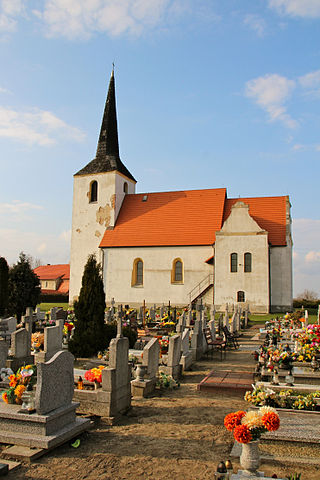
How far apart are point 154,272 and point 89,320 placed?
71.3ft

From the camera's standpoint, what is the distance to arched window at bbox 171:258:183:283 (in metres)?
34.4

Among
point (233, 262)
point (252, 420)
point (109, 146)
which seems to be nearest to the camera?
point (252, 420)

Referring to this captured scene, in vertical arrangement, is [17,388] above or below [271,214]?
below

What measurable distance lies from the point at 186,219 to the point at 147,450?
30.8m

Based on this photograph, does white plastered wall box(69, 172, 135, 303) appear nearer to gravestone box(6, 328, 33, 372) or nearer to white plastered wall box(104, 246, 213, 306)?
white plastered wall box(104, 246, 213, 306)

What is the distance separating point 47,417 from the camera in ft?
18.4

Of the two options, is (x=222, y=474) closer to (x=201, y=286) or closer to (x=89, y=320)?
(x=89, y=320)

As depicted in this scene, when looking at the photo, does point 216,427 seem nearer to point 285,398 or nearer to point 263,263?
point 285,398

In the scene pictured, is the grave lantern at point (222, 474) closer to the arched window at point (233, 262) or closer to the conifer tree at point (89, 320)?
the conifer tree at point (89, 320)

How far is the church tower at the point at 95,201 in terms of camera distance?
3825 centimetres

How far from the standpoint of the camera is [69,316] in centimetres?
2228

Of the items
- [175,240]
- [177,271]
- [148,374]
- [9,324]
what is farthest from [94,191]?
[148,374]

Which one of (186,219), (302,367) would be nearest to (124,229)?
(186,219)

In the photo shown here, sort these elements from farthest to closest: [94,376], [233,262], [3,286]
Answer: [233,262], [3,286], [94,376]
